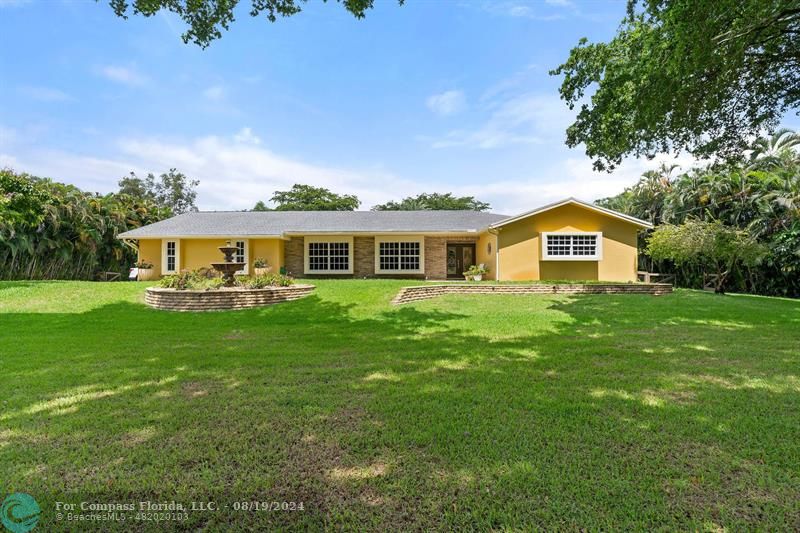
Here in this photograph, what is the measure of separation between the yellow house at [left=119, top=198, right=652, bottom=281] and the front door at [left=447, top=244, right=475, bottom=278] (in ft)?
0.19

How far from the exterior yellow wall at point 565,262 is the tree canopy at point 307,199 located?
90.0ft

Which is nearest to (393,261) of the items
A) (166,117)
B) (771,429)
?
(166,117)

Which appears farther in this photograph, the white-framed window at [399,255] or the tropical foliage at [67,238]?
the white-framed window at [399,255]

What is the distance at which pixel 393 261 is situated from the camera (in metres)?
18.8

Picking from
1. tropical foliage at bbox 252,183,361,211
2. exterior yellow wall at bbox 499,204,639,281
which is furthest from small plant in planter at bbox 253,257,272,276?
tropical foliage at bbox 252,183,361,211

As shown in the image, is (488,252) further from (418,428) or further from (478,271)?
(418,428)

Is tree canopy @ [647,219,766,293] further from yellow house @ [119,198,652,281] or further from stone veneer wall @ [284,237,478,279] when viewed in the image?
stone veneer wall @ [284,237,478,279]

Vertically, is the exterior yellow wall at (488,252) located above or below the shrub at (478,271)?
above

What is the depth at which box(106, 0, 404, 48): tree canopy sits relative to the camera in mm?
7195

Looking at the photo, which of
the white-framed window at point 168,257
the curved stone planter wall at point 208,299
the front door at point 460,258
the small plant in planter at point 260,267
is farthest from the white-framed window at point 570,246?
the white-framed window at point 168,257

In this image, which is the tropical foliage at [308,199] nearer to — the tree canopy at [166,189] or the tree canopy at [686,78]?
the tree canopy at [166,189]

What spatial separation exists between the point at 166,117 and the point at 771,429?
1787 cm

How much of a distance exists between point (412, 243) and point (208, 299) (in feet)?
34.6

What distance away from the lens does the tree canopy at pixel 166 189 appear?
4375cm
